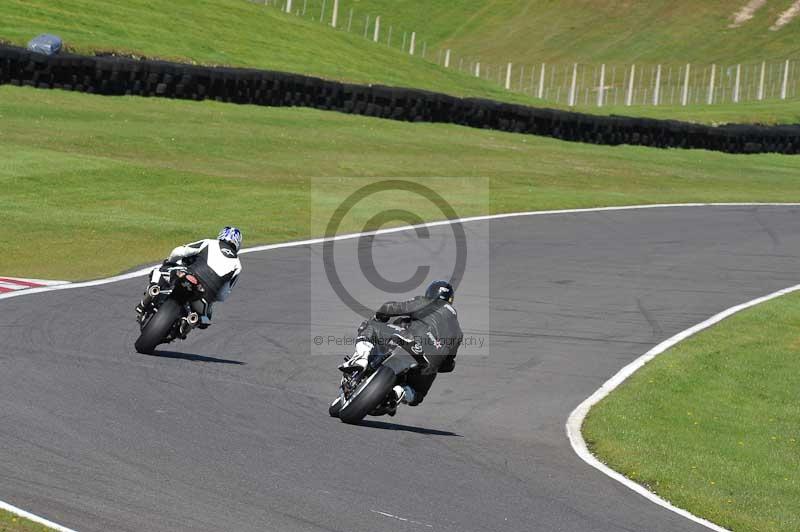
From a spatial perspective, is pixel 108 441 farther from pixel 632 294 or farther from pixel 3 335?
pixel 632 294

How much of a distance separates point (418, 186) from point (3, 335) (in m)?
15.9

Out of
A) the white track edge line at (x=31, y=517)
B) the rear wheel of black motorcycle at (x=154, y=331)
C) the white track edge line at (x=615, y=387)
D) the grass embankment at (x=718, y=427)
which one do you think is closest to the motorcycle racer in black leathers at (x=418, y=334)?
the white track edge line at (x=615, y=387)

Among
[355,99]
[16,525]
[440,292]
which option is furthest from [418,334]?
[355,99]

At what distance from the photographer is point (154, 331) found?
1251cm

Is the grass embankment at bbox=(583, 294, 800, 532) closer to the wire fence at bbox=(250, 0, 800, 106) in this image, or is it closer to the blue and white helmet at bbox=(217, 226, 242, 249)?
the blue and white helmet at bbox=(217, 226, 242, 249)

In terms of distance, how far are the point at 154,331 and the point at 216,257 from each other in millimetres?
1031

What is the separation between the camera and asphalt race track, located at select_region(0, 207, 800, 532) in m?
8.11

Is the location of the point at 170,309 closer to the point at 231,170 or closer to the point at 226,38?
the point at 231,170

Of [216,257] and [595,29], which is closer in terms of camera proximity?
[216,257]

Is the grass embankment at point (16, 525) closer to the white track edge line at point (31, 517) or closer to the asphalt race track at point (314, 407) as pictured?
the white track edge line at point (31, 517)

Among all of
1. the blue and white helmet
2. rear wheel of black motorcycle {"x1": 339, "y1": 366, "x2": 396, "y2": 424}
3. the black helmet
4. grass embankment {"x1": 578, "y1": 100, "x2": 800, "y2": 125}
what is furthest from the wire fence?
rear wheel of black motorcycle {"x1": 339, "y1": 366, "x2": 396, "y2": 424}

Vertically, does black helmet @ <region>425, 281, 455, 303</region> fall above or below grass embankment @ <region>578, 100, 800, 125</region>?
above

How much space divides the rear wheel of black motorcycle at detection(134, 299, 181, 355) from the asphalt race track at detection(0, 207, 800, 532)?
0.17 metres

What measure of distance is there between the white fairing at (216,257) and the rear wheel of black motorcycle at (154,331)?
2.22ft
